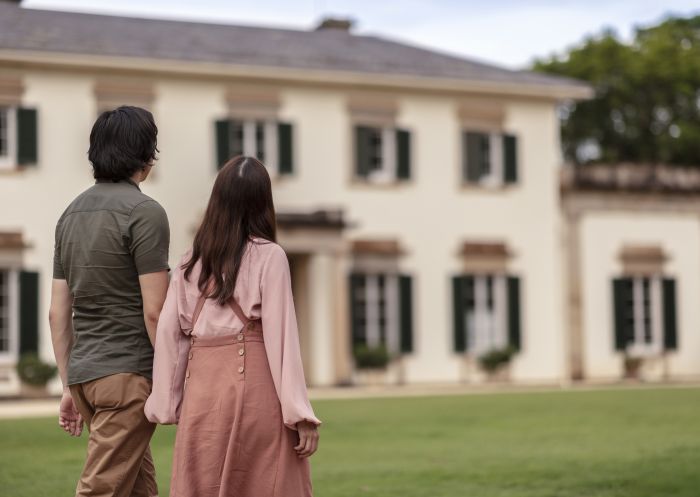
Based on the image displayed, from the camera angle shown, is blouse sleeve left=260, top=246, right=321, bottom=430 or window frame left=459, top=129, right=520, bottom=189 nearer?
blouse sleeve left=260, top=246, right=321, bottom=430

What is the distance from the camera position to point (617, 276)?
29.0 meters

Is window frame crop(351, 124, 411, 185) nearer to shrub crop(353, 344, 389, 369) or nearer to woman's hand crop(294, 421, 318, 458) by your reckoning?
shrub crop(353, 344, 389, 369)

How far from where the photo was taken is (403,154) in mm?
27234

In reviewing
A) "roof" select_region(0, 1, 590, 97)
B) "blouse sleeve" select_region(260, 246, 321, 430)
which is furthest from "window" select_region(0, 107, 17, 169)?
"blouse sleeve" select_region(260, 246, 321, 430)

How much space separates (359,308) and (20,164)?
6452mm

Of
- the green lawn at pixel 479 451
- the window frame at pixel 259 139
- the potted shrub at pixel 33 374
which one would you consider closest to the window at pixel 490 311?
the window frame at pixel 259 139

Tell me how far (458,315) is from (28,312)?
7733 millimetres

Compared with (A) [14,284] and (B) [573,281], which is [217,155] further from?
(B) [573,281]

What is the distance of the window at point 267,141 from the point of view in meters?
26.2

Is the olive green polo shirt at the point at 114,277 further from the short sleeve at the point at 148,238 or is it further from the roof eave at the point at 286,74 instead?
the roof eave at the point at 286,74

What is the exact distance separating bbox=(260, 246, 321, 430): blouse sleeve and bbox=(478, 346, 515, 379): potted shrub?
22.8 metres

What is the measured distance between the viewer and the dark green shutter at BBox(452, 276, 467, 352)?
2719 centimetres

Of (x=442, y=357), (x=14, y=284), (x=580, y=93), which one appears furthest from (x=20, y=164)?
(x=580, y=93)

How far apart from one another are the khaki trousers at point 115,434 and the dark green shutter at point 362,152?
72.9 ft
